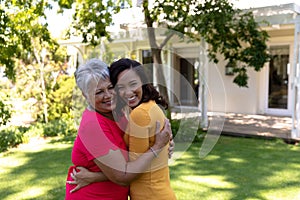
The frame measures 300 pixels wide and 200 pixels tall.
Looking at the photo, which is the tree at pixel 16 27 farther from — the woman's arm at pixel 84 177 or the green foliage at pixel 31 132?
the woman's arm at pixel 84 177

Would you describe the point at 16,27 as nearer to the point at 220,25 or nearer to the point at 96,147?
the point at 220,25

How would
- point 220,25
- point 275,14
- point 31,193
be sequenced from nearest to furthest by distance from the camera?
point 31,193 < point 220,25 < point 275,14

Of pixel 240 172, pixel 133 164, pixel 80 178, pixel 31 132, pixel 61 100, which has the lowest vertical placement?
pixel 31 132

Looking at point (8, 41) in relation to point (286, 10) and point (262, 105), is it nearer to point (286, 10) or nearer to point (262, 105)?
point (286, 10)

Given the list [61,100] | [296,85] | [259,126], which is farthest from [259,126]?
[61,100]

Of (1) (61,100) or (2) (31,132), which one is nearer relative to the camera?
(2) (31,132)

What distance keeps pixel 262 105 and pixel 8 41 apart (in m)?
7.72

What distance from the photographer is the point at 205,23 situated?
533cm

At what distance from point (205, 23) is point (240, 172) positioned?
A: 2506 mm

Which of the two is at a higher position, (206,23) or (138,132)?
(206,23)

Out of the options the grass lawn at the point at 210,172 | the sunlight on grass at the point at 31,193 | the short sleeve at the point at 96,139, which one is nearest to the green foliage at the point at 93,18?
the grass lawn at the point at 210,172

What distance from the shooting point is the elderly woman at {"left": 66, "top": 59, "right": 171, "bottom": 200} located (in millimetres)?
1328

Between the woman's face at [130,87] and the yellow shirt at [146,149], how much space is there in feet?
0.20

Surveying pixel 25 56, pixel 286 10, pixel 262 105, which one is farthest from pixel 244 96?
pixel 25 56
